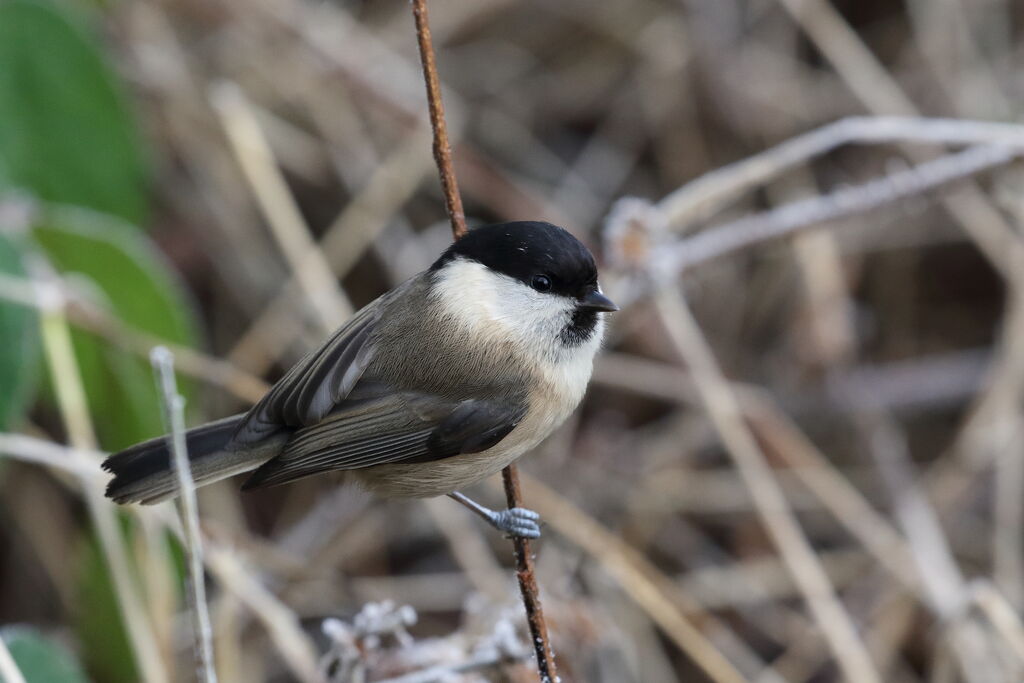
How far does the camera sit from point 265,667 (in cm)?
252

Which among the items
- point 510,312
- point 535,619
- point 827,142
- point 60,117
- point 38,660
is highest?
point 60,117

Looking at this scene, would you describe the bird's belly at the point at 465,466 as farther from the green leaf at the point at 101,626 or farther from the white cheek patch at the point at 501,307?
the green leaf at the point at 101,626

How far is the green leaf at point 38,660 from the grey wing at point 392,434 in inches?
16.3

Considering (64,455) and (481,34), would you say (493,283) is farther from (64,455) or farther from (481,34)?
(481,34)

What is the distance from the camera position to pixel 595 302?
5.01 feet

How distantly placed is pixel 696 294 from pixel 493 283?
63.9 inches

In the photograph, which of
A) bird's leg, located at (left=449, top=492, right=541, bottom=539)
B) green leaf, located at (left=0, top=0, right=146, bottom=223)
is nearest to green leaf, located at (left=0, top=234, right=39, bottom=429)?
green leaf, located at (left=0, top=0, right=146, bottom=223)

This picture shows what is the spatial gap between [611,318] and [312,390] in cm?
66

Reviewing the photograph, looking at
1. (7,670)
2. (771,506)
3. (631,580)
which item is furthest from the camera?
(771,506)

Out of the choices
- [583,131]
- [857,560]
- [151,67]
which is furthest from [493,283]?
[583,131]

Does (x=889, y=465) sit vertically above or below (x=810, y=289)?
below

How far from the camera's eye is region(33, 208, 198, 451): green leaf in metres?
2.11

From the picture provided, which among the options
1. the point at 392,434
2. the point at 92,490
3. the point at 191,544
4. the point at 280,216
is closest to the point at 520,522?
the point at 392,434

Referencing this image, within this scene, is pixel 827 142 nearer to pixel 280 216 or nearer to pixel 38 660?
pixel 280 216
